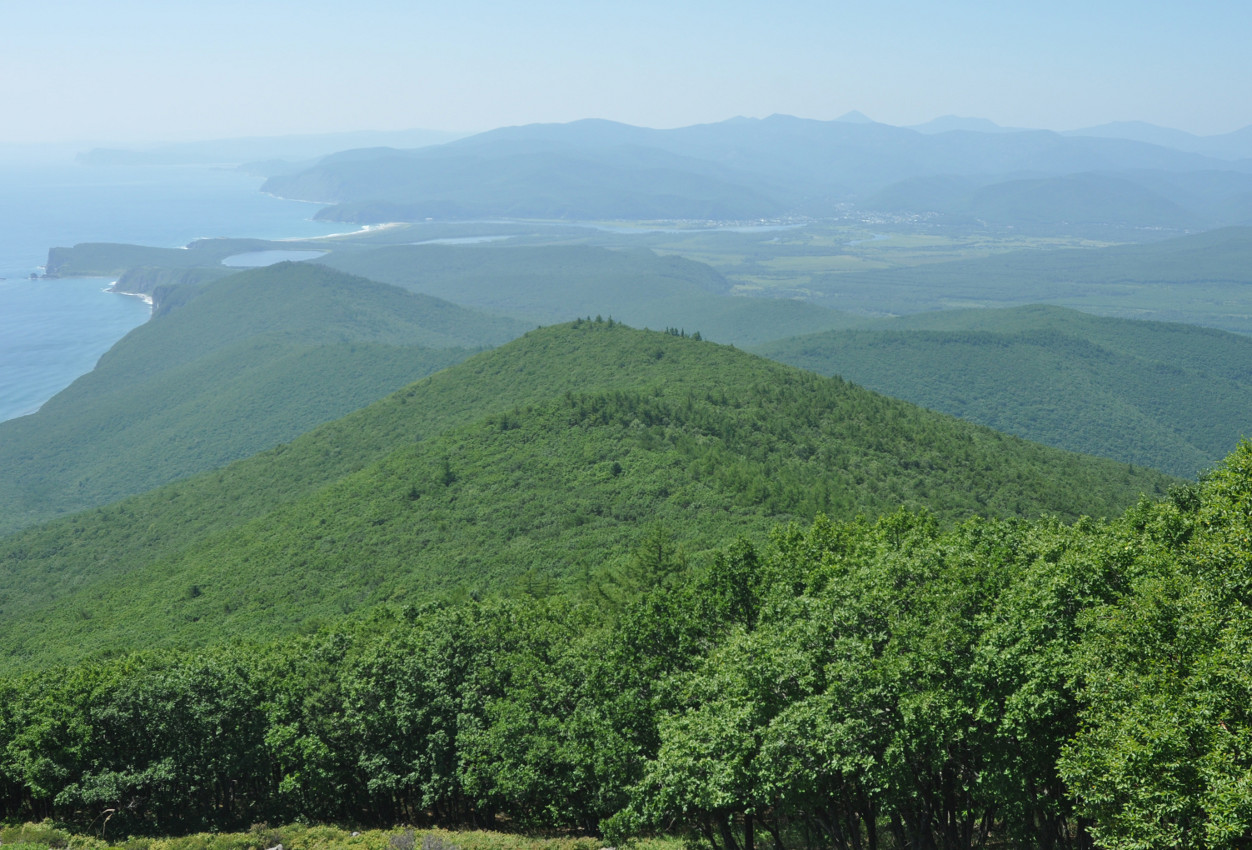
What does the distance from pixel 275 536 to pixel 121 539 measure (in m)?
32.5

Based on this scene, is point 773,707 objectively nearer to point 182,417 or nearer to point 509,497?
point 509,497

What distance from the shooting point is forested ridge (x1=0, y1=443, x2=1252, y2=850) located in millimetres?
18969

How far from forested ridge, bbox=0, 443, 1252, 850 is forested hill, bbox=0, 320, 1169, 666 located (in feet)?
76.9

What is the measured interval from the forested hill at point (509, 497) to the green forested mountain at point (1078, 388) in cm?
6270

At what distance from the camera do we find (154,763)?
34.5 metres

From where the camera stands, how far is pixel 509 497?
3317 inches

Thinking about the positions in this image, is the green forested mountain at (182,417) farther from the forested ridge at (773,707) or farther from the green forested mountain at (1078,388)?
the forested ridge at (773,707)

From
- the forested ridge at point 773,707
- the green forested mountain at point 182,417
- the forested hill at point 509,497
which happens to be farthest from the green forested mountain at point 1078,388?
the forested ridge at point 773,707

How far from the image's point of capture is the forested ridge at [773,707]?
18969 mm

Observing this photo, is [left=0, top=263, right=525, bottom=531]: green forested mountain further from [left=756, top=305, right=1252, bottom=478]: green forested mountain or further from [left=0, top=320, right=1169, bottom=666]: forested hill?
[left=756, top=305, right=1252, bottom=478]: green forested mountain

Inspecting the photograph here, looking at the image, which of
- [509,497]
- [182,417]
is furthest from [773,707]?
[182,417]

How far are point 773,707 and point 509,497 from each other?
63055 mm

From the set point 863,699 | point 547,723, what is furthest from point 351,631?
point 863,699

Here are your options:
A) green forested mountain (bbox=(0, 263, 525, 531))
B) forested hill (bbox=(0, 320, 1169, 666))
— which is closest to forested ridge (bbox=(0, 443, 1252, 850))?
forested hill (bbox=(0, 320, 1169, 666))
